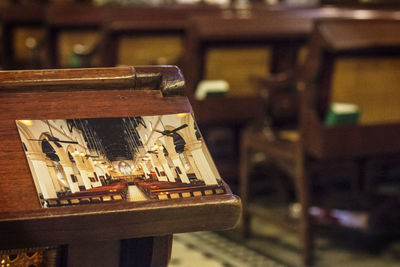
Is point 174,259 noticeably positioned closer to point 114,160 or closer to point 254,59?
point 254,59

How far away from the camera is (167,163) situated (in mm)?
1172

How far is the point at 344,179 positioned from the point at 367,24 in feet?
6.06

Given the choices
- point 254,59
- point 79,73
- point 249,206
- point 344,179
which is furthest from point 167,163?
point 344,179

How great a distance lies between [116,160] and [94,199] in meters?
0.11

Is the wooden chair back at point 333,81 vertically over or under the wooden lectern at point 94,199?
under

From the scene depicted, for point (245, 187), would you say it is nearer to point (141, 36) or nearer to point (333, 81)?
point (333, 81)

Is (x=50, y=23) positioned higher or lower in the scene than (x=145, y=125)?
lower

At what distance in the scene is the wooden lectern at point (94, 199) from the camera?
104 centimetres

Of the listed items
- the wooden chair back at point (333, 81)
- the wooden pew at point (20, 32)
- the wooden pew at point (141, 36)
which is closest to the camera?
the wooden chair back at point (333, 81)

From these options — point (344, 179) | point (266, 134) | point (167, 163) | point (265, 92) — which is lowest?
point (344, 179)

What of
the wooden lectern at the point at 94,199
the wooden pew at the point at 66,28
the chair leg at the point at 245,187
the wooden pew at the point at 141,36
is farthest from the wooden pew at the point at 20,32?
the wooden lectern at the point at 94,199

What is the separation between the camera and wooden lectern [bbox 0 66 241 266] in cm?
104

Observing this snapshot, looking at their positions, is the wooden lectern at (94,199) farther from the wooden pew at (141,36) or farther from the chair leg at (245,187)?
the wooden pew at (141,36)

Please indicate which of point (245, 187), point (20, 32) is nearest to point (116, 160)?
point (245, 187)
